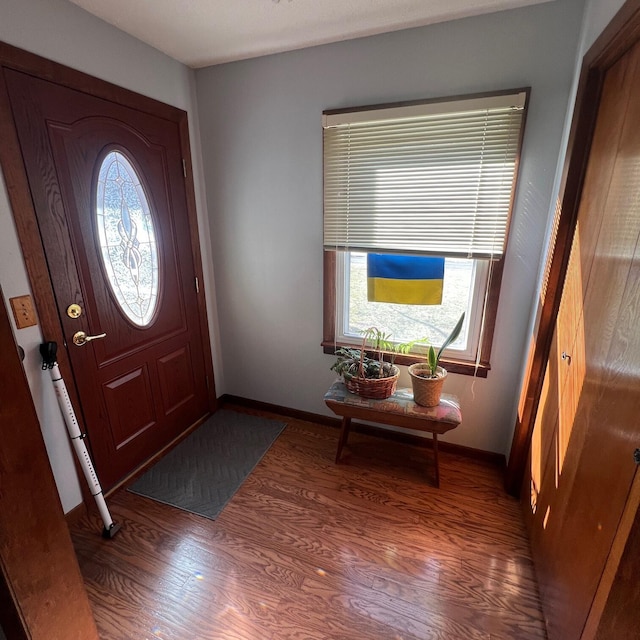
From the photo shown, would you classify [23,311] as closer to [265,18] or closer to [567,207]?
[265,18]

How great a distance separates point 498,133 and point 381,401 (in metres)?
1.52

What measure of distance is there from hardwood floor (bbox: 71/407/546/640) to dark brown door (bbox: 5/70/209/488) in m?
0.51

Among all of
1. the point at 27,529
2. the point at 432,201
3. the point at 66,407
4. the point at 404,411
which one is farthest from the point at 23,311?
the point at 432,201

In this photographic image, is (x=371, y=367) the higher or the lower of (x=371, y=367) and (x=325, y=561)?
the higher

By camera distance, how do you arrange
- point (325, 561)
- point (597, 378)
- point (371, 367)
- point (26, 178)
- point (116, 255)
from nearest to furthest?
1. point (597, 378)
2. point (26, 178)
3. point (325, 561)
4. point (116, 255)
5. point (371, 367)

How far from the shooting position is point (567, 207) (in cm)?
144

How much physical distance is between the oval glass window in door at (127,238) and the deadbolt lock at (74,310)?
8.0 inches

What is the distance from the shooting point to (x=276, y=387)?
2605mm

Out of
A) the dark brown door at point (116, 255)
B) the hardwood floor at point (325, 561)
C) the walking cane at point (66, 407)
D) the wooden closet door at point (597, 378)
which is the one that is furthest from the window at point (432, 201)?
the walking cane at point (66, 407)

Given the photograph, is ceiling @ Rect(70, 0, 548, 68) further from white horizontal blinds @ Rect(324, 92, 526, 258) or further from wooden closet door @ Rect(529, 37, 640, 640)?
wooden closet door @ Rect(529, 37, 640, 640)

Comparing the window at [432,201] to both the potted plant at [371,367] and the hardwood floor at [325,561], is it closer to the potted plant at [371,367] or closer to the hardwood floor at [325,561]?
the potted plant at [371,367]

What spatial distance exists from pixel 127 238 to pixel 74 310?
1.55ft

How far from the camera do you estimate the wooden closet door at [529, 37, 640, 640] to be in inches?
35.4

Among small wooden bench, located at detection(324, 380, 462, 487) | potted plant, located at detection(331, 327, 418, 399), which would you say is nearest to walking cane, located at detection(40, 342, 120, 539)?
small wooden bench, located at detection(324, 380, 462, 487)
